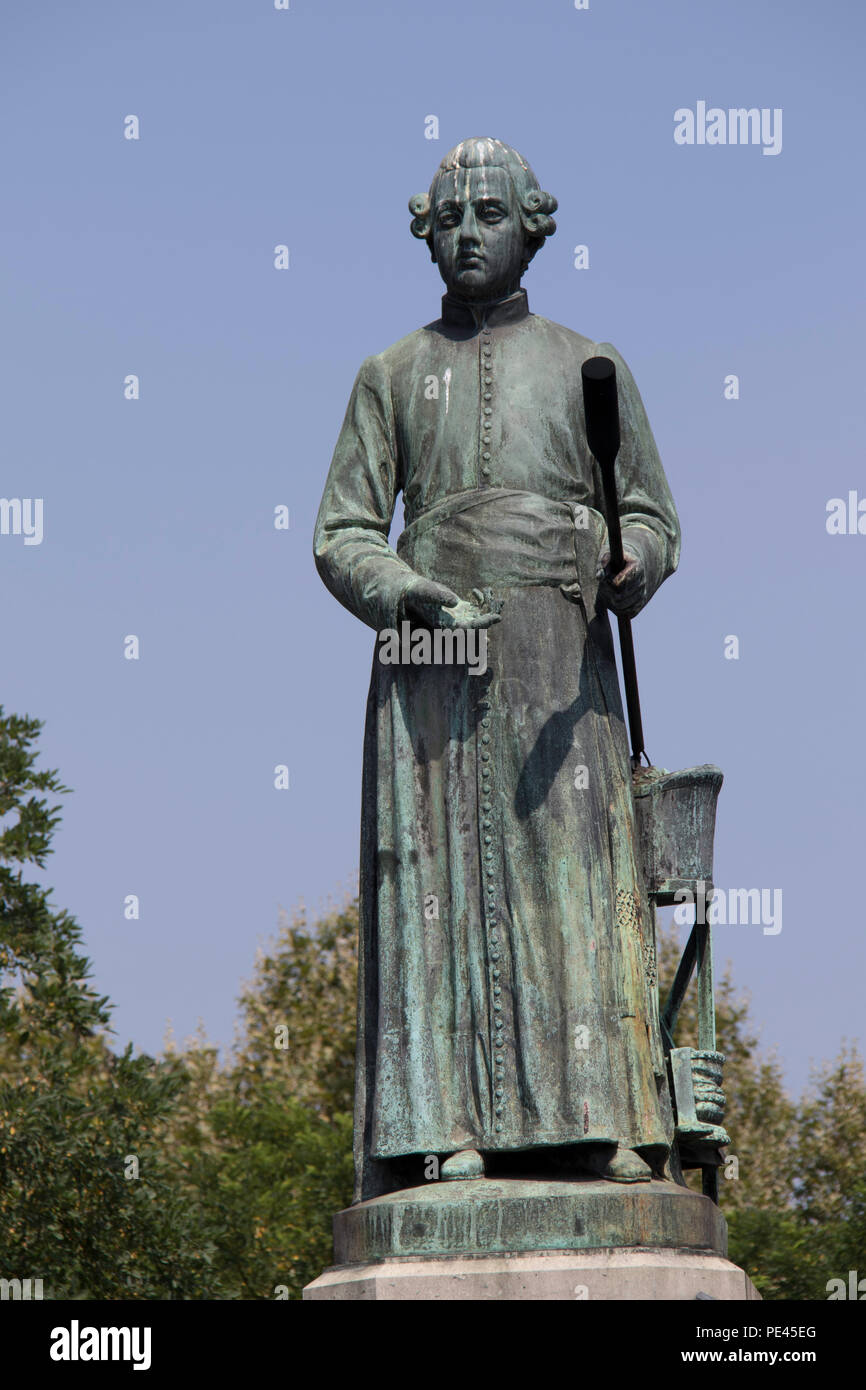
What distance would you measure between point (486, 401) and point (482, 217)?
93 centimetres

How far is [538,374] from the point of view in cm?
1023

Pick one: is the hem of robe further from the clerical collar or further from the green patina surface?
the clerical collar

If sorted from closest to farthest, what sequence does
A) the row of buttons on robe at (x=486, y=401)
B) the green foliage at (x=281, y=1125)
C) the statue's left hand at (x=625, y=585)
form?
the statue's left hand at (x=625, y=585), the row of buttons on robe at (x=486, y=401), the green foliage at (x=281, y=1125)

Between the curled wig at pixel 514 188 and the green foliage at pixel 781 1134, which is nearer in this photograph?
the curled wig at pixel 514 188

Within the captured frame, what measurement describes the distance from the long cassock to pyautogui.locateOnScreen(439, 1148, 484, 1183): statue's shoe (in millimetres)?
86

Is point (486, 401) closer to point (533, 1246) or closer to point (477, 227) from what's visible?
point (477, 227)

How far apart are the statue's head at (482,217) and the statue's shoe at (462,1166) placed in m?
4.20

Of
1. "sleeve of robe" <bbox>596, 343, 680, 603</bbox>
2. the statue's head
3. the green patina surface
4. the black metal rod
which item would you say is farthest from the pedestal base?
the statue's head

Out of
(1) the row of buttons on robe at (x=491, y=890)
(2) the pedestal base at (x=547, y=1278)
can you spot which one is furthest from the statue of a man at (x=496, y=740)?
(2) the pedestal base at (x=547, y=1278)

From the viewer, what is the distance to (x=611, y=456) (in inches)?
355

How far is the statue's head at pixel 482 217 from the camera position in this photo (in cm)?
1025

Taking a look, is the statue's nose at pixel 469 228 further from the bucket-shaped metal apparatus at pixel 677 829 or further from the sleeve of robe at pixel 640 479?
the bucket-shaped metal apparatus at pixel 677 829

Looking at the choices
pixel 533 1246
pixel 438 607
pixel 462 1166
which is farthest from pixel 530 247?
pixel 533 1246
